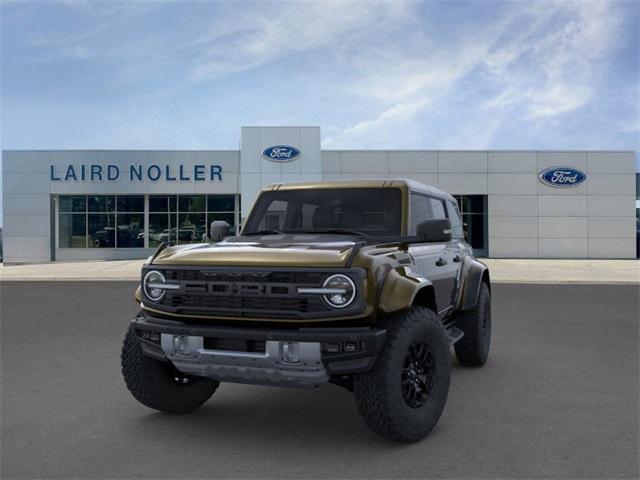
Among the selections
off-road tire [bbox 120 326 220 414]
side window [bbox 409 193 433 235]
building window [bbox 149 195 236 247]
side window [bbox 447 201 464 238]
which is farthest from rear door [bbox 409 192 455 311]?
building window [bbox 149 195 236 247]

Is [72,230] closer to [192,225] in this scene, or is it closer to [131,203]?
[131,203]

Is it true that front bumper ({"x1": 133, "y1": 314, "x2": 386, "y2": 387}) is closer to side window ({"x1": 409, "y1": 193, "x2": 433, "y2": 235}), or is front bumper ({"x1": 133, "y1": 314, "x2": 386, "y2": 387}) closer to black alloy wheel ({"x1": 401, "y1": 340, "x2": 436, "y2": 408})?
black alloy wheel ({"x1": 401, "y1": 340, "x2": 436, "y2": 408})

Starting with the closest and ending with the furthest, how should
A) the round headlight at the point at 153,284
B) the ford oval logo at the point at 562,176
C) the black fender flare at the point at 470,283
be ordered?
A: the round headlight at the point at 153,284
the black fender flare at the point at 470,283
the ford oval logo at the point at 562,176

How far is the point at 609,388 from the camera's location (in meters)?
5.63

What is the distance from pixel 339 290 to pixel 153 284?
1457 millimetres

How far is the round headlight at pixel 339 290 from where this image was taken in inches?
148

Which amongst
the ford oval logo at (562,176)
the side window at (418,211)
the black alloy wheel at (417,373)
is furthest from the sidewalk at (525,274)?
the black alloy wheel at (417,373)

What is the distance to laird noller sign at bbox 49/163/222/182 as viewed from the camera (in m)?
30.3

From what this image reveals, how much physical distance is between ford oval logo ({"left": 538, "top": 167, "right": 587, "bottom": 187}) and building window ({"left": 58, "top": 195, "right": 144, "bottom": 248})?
21166 mm

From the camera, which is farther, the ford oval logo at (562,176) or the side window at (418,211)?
the ford oval logo at (562,176)

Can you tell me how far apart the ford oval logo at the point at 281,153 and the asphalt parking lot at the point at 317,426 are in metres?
22.2

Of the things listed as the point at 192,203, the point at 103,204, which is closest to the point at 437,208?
the point at 192,203

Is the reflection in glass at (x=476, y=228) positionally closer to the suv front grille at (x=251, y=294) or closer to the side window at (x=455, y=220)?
the side window at (x=455, y=220)

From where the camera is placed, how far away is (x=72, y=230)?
104 ft
